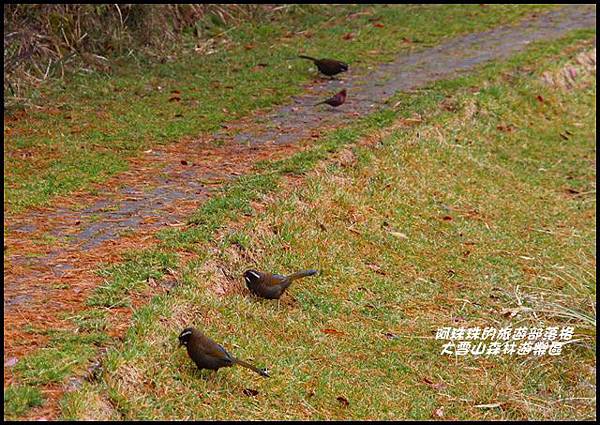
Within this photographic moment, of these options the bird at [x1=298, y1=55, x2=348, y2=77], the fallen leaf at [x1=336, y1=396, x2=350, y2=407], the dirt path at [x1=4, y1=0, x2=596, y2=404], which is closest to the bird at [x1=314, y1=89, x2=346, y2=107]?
the dirt path at [x1=4, y1=0, x2=596, y2=404]

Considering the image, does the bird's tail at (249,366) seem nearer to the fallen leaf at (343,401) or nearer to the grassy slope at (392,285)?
the grassy slope at (392,285)

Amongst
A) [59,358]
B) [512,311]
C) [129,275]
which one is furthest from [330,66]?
[59,358]

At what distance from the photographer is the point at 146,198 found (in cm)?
716

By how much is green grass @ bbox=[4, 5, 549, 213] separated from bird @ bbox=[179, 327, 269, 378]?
244cm

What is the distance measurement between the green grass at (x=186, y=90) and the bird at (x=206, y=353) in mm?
2436

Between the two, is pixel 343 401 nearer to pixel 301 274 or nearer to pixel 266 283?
pixel 266 283

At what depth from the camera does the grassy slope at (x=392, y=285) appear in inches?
198

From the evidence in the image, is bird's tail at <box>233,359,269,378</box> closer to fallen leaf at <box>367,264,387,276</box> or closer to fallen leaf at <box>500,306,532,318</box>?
fallen leaf at <box>367,264,387,276</box>

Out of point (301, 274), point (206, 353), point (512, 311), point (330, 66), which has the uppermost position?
point (206, 353)

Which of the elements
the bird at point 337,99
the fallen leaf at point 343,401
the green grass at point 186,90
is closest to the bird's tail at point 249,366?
the fallen leaf at point 343,401

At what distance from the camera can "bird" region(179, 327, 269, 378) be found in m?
4.83

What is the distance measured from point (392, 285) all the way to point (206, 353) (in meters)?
2.28

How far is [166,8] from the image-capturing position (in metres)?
12.3

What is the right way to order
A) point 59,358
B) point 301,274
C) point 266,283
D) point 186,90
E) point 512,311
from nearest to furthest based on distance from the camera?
1. point 59,358
2. point 266,283
3. point 301,274
4. point 512,311
5. point 186,90
